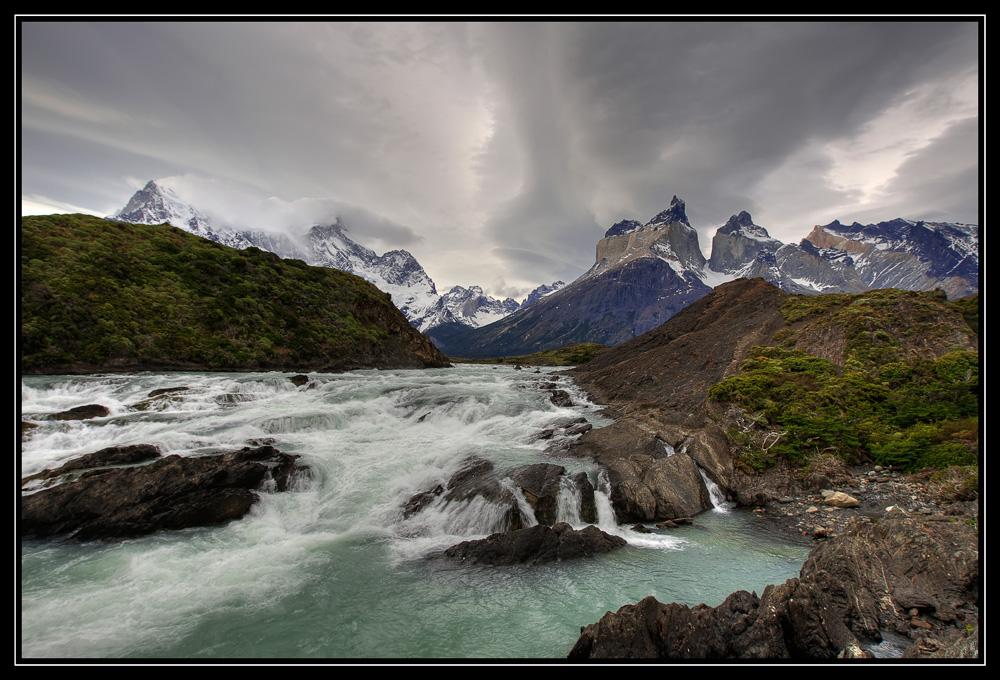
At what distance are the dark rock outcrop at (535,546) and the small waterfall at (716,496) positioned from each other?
5386mm

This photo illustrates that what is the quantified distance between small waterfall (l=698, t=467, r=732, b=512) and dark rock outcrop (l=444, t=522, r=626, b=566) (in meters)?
5.39

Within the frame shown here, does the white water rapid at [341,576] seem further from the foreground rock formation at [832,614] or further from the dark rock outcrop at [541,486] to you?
the foreground rock formation at [832,614]

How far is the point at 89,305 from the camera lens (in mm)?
33094

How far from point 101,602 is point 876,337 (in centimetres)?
3435

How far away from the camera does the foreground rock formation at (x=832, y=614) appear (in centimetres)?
566

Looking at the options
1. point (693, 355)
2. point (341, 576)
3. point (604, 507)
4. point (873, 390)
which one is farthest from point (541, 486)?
point (693, 355)

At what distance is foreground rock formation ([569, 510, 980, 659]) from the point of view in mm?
5656

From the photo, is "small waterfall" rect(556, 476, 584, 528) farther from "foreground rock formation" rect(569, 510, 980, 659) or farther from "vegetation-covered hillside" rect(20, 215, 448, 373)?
"vegetation-covered hillside" rect(20, 215, 448, 373)

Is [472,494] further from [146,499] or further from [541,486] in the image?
[146,499]

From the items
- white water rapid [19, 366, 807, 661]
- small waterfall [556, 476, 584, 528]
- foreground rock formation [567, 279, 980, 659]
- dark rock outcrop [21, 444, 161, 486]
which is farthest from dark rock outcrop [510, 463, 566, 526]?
dark rock outcrop [21, 444, 161, 486]

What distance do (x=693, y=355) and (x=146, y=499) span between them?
34.9m

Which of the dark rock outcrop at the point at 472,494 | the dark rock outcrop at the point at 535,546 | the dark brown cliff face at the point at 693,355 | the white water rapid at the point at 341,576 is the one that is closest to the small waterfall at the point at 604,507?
the white water rapid at the point at 341,576

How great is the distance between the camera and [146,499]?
1219cm
